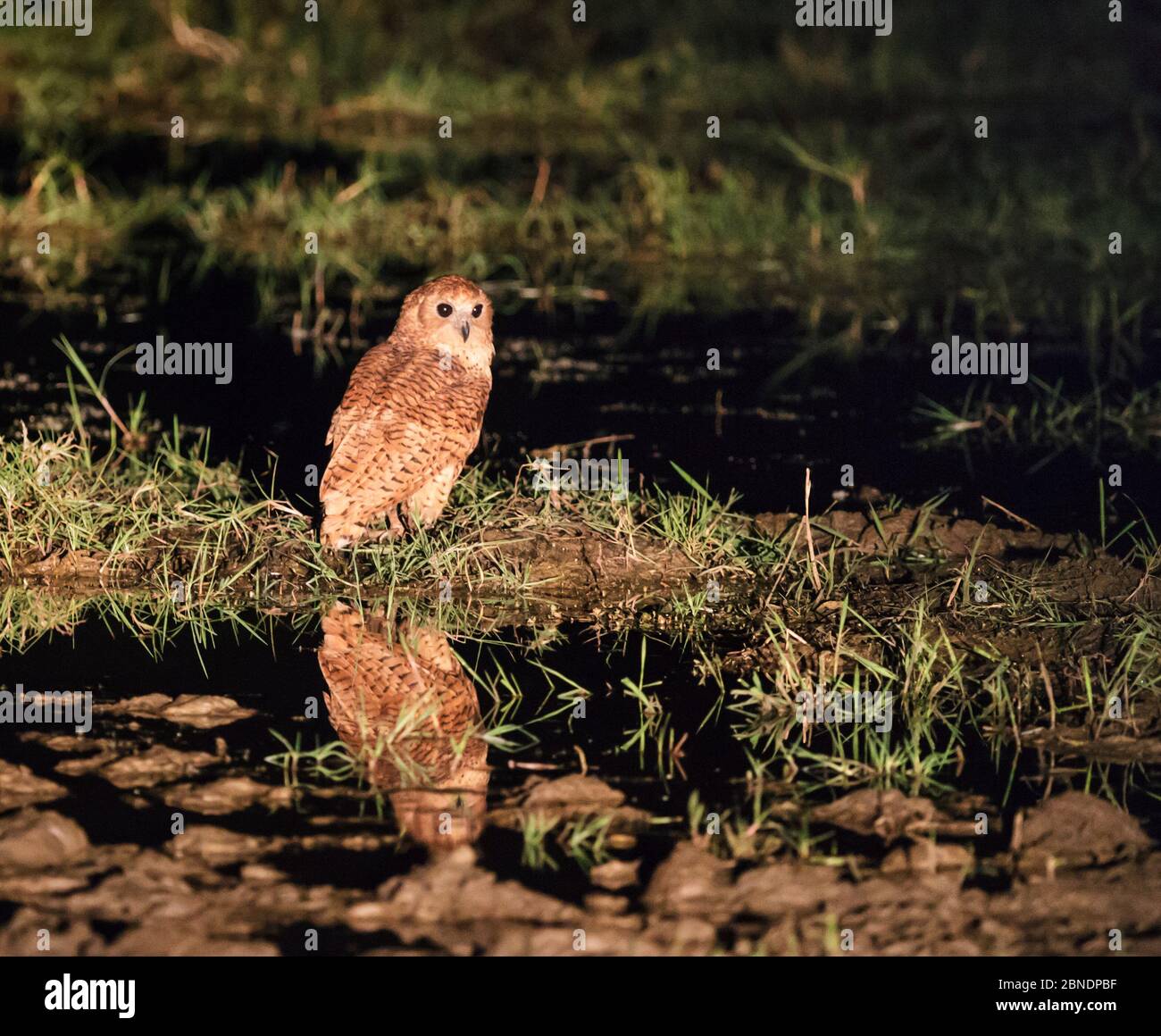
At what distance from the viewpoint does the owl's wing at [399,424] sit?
20.9ft

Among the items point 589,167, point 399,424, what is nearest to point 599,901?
point 399,424

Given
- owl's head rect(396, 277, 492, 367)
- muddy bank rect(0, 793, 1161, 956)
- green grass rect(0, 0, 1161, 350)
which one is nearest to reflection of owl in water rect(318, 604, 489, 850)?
muddy bank rect(0, 793, 1161, 956)

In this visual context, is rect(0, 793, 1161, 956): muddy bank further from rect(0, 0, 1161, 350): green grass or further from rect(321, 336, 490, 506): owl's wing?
rect(0, 0, 1161, 350): green grass

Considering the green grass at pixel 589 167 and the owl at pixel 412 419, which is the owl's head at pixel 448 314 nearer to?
the owl at pixel 412 419

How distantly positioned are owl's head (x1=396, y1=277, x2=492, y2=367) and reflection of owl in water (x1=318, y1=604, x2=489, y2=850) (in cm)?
115

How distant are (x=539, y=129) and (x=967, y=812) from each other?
11332 millimetres

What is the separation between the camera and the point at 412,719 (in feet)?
17.2

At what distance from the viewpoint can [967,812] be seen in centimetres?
479

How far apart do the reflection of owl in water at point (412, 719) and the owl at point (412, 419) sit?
0.40 m

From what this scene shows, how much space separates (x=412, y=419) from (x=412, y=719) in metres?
1.53

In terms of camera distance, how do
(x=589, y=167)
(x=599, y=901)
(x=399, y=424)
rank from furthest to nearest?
(x=589, y=167) < (x=399, y=424) < (x=599, y=901)

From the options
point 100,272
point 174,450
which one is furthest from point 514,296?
point 174,450

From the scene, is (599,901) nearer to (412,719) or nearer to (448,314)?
(412,719)
